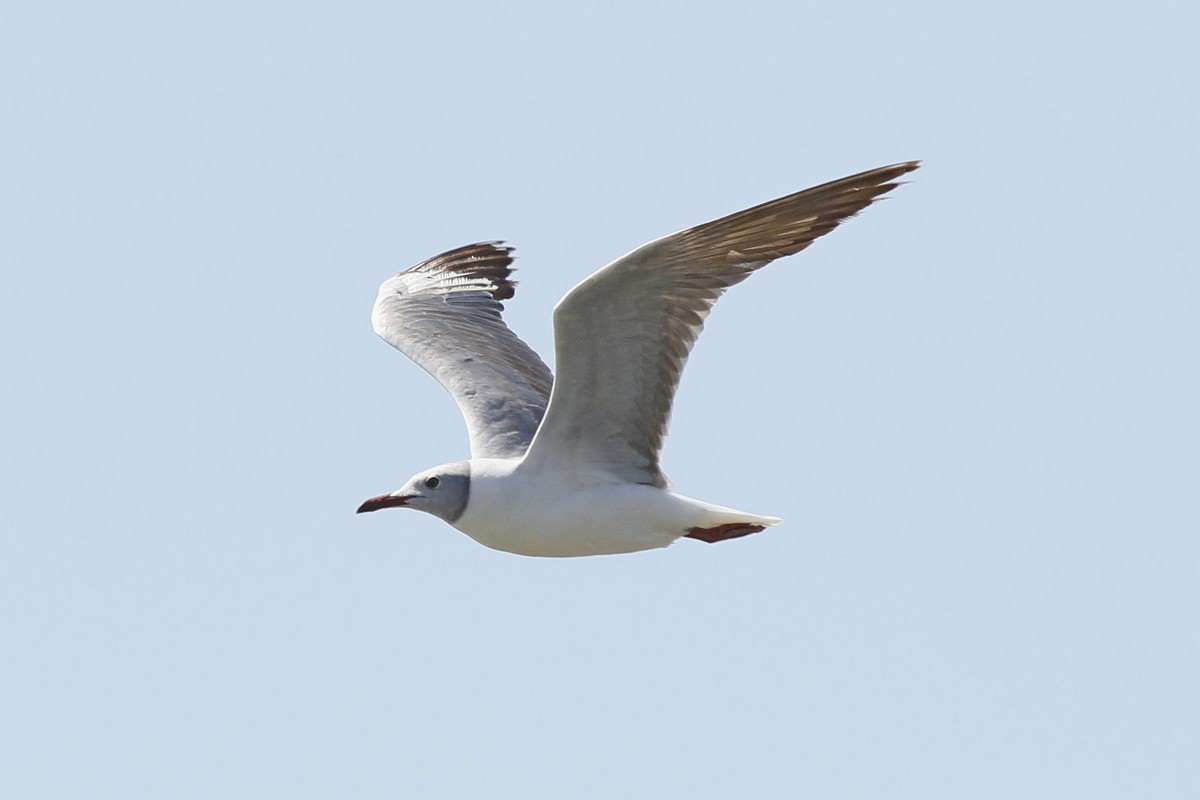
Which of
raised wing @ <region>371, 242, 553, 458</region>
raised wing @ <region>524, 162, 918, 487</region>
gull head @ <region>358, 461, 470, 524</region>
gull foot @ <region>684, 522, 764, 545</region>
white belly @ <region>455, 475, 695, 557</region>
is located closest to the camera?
raised wing @ <region>524, 162, 918, 487</region>

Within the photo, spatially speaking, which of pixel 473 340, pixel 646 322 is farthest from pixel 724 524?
pixel 473 340

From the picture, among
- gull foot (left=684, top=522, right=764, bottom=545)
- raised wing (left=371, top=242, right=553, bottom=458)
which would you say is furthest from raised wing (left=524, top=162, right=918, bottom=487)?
raised wing (left=371, top=242, right=553, bottom=458)

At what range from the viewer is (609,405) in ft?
35.8

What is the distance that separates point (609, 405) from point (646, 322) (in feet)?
2.39

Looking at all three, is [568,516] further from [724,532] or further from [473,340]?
[473,340]

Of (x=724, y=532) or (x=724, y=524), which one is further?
(x=724, y=532)

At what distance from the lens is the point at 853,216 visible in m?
9.98

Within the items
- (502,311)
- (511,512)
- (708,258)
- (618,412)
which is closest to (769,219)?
(708,258)

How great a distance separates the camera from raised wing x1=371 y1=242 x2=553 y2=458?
12.6 m

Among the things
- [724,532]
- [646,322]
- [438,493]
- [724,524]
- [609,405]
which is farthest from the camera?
[724,532]

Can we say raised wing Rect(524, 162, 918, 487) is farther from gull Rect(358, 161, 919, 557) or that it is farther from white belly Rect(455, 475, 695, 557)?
white belly Rect(455, 475, 695, 557)

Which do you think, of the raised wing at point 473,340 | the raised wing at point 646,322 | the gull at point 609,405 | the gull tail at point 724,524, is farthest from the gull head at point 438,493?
the gull tail at point 724,524

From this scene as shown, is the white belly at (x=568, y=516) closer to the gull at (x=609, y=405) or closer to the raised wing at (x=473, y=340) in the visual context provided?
the gull at (x=609, y=405)

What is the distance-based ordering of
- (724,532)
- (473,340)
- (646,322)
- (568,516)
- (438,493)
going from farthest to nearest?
1. (473,340)
2. (724,532)
3. (438,493)
4. (568,516)
5. (646,322)
